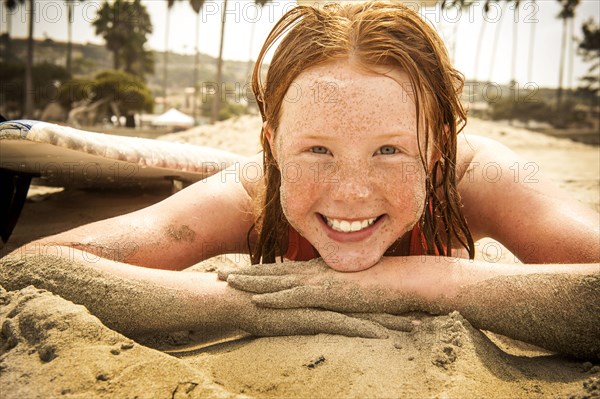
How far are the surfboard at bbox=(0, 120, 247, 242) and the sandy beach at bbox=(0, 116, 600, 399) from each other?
1342 mm

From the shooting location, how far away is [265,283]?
5.75 ft

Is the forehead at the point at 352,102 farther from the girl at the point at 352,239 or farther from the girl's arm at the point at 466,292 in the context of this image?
the girl's arm at the point at 466,292

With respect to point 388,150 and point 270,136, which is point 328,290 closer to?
point 388,150

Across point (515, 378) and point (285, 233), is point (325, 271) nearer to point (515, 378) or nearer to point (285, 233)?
point (285, 233)

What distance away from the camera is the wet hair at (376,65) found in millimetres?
→ 1826

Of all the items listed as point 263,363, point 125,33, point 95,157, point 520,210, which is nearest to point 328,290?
point 263,363

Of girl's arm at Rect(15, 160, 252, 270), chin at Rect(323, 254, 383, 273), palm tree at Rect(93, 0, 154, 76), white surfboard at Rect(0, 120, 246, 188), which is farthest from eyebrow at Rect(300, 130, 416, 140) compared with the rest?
palm tree at Rect(93, 0, 154, 76)

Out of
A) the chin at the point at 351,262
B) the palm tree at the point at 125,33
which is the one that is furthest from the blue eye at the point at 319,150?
the palm tree at the point at 125,33

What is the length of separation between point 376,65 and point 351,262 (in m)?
0.73

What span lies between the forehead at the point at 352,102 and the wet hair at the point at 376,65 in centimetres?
4

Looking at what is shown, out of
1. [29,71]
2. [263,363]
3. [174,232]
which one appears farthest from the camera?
[29,71]

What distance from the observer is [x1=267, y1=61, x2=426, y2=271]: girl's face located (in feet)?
5.70

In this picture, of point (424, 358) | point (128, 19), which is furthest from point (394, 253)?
point (128, 19)

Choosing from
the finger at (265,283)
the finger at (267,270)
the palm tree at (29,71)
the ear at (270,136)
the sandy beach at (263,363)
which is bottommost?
the sandy beach at (263,363)
